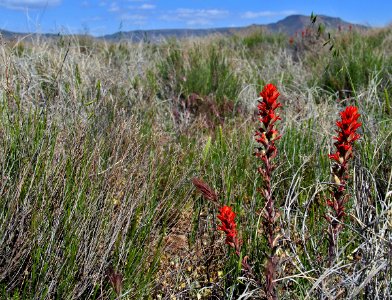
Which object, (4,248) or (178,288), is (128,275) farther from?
(4,248)

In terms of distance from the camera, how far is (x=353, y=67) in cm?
546

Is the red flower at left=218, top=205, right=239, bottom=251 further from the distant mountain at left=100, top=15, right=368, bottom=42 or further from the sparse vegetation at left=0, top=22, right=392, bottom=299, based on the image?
the distant mountain at left=100, top=15, right=368, bottom=42

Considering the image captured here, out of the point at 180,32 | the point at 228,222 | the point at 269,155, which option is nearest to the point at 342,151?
the point at 269,155

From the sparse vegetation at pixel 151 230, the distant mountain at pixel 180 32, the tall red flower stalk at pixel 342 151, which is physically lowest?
the sparse vegetation at pixel 151 230

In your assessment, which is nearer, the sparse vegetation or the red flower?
the red flower

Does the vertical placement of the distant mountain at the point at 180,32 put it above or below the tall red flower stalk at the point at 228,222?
above

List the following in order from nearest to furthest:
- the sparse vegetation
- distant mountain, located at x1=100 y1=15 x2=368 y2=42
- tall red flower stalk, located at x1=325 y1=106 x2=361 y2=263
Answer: tall red flower stalk, located at x1=325 y1=106 x2=361 y2=263
the sparse vegetation
distant mountain, located at x1=100 y1=15 x2=368 y2=42

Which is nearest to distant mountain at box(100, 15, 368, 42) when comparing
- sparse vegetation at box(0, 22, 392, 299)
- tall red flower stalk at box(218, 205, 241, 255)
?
sparse vegetation at box(0, 22, 392, 299)

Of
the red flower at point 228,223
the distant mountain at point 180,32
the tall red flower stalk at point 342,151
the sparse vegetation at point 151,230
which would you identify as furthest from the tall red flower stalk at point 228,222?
the distant mountain at point 180,32

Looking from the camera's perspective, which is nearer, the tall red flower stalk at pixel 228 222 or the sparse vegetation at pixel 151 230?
the tall red flower stalk at pixel 228 222

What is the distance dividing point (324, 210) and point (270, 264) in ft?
3.24

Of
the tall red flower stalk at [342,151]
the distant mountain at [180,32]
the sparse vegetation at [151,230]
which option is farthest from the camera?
the distant mountain at [180,32]

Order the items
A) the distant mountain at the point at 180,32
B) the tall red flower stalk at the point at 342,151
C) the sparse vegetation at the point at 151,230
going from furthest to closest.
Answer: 1. the distant mountain at the point at 180,32
2. the sparse vegetation at the point at 151,230
3. the tall red flower stalk at the point at 342,151

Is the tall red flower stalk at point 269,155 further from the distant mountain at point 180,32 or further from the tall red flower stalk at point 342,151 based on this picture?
the distant mountain at point 180,32
